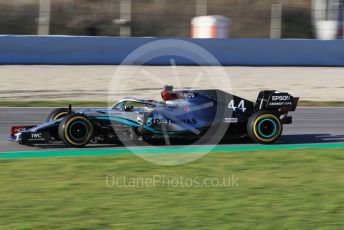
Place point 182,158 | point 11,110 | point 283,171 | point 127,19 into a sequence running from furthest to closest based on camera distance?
point 127,19 → point 11,110 → point 182,158 → point 283,171

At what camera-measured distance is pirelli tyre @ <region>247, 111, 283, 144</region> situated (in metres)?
9.85

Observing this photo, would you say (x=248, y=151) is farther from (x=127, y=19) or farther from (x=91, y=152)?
(x=127, y=19)

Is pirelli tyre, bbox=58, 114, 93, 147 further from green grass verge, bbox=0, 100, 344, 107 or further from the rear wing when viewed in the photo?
green grass verge, bbox=0, 100, 344, 107

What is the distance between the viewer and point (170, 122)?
952 centimetres

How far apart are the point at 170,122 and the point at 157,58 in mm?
12089

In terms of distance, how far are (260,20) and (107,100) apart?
9.55 meters

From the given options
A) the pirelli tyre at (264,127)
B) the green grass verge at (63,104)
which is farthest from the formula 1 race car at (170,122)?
the green grass verge at (63,104)

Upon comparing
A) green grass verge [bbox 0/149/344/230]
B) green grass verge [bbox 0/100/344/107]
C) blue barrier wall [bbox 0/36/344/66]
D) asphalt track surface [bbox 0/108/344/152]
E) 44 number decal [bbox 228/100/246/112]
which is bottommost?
green grass verge [bbox 0/149/344/230]

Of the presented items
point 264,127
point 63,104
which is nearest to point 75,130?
point 264,127

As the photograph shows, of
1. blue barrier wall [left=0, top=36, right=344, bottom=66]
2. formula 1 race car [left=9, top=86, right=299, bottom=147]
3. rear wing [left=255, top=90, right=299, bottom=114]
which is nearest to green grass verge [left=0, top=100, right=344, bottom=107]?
formula 1 race car [left=9, top=86, right=299, bottom=147]

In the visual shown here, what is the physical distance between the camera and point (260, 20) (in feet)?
79.0

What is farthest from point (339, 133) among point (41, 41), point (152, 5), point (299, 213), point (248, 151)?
point (152, 5)

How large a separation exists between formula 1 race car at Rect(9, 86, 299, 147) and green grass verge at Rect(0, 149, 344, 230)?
0.76m

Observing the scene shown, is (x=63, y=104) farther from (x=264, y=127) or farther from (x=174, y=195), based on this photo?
(x=174, y=195)
